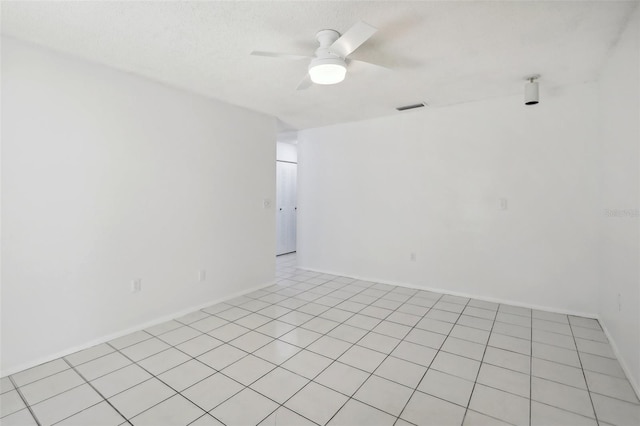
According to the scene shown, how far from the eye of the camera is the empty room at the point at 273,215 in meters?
1.91

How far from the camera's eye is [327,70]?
2.12 m

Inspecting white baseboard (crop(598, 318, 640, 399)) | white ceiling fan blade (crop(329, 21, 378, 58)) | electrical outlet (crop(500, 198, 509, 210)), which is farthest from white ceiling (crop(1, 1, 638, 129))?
white baseboard (crop(598, 318, 640, 399))

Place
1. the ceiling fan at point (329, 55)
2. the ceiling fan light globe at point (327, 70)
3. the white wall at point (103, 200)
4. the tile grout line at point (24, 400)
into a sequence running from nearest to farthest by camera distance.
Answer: the tile grout line at point (24, 400) → the ceiling fan at point (329, 55) → the ceiling fan light globe at point (327, 70) → the white wall at point (103, 200)

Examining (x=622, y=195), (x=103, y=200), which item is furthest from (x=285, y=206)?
(x=622, y=195)

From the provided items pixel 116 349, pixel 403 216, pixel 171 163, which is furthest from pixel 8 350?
pixel 403 216

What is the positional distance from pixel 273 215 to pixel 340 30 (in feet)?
9.25

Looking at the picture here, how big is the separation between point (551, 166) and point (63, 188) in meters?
4.69

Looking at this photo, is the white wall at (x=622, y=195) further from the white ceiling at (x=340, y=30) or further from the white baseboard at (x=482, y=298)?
the white baseboard at (x=482, y=298)

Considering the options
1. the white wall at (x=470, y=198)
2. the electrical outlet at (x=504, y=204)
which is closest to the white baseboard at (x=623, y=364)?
the white wall at (x=470, y=198)

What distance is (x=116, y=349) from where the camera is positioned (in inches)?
100

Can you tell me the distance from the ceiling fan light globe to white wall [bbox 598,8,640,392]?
185cm

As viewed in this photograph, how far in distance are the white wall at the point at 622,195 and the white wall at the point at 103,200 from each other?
3669mm

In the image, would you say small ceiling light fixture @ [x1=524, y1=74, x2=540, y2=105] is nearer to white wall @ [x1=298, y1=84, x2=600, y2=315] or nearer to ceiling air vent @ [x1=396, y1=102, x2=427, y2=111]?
white wall @ [x1=298, y1=84, x2=600, y2=315]

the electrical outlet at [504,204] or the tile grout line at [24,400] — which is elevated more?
the electrical outlet at [504,204]
